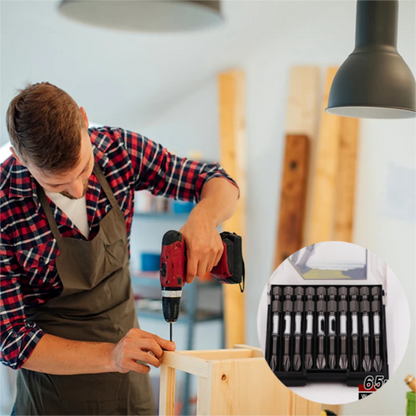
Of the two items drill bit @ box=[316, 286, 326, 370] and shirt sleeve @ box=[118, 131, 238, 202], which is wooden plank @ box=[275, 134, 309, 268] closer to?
shirt sleeve @ box=[118, 131, 238, 202]

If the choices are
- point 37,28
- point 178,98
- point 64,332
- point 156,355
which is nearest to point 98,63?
point 37,28

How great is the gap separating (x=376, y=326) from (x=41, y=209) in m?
0.95

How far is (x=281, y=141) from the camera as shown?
12.9 ft

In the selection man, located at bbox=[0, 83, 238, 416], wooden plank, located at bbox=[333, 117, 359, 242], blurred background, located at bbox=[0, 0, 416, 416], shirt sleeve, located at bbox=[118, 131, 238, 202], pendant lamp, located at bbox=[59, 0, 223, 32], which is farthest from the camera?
wooden plank, located at bbox=[333, 117, 359, 242]

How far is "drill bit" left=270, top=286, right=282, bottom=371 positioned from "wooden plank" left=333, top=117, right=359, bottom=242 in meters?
2.28

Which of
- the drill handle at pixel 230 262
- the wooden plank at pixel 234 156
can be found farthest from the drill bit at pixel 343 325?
the wooden plank at pixel 234 156

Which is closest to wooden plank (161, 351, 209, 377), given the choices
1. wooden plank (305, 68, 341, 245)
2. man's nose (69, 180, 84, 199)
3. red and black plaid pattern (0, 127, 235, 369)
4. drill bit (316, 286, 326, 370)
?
drill bit (316, 286, 326, 370)

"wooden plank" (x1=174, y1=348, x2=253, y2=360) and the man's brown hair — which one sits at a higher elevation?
the man's brown hair

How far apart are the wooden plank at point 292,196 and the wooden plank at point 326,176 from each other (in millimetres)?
100

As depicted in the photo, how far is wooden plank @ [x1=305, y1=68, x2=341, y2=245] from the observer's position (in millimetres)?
3535

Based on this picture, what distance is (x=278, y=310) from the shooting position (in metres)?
1.31

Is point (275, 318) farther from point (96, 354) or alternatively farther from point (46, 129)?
point (46, 129)

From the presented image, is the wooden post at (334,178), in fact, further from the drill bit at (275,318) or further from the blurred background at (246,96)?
the drill bit at (275,318)

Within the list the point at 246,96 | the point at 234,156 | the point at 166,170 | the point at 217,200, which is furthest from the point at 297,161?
the point at 217,200
